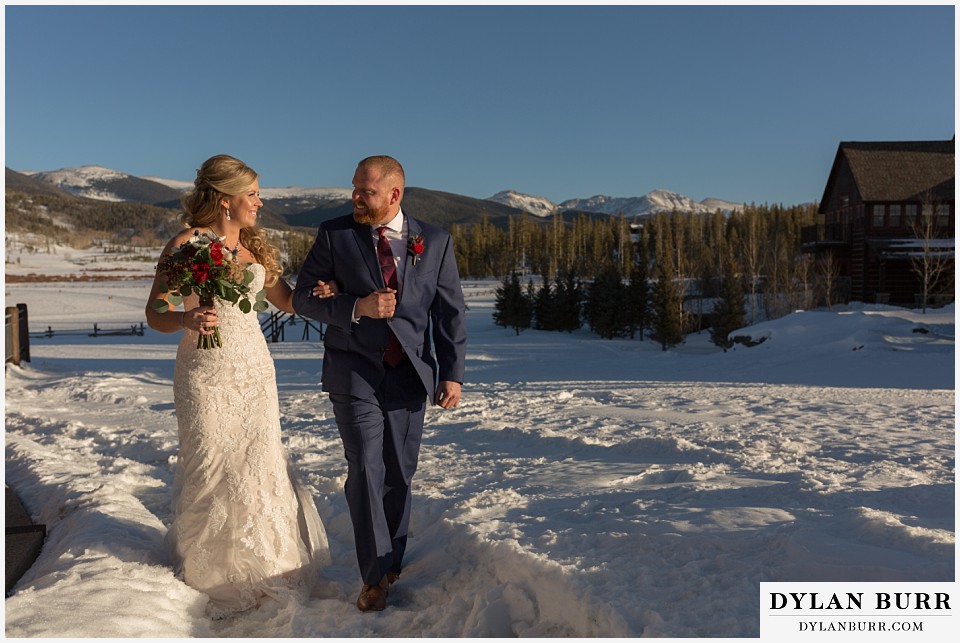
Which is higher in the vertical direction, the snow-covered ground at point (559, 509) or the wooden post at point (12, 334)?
the wooden post at point (12, 334)

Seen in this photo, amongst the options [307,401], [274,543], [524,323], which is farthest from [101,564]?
[524,323]

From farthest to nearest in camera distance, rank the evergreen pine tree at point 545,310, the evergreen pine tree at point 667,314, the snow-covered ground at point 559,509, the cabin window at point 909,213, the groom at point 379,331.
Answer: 1. the evergreen pine tree at point 545,310
2. the evergreen pine tree at point 667,314
3. the cabin window at point 909,213
4. the groom at point 379,331
5. the snow-covered ground at point 559,509

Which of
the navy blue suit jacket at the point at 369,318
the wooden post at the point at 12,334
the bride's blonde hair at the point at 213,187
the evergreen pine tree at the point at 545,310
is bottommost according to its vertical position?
the evergreen pine tree at the point at 545,310

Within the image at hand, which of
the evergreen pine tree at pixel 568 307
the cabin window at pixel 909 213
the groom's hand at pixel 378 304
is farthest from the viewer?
the evergreen pine tree at pixel 568 307

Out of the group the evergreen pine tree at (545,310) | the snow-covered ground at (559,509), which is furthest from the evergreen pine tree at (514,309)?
the snow-covered ground at (559,509)

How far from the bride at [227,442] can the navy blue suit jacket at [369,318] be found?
395 millimetres

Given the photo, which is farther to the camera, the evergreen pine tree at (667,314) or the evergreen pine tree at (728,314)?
the evergreen pine tree at (667,314)

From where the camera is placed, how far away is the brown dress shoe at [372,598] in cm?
443

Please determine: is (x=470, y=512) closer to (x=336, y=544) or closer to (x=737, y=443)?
(x=336, y=544)

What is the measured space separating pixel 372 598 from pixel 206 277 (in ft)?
6.38

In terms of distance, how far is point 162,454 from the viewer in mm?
8289

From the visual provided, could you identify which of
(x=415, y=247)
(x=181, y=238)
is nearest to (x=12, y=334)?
(x=181, y=238)

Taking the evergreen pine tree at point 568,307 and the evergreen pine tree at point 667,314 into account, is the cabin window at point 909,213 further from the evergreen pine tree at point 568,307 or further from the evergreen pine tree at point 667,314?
the evergreen pine tree at point 568,307

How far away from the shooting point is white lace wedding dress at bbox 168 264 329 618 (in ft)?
14.8
